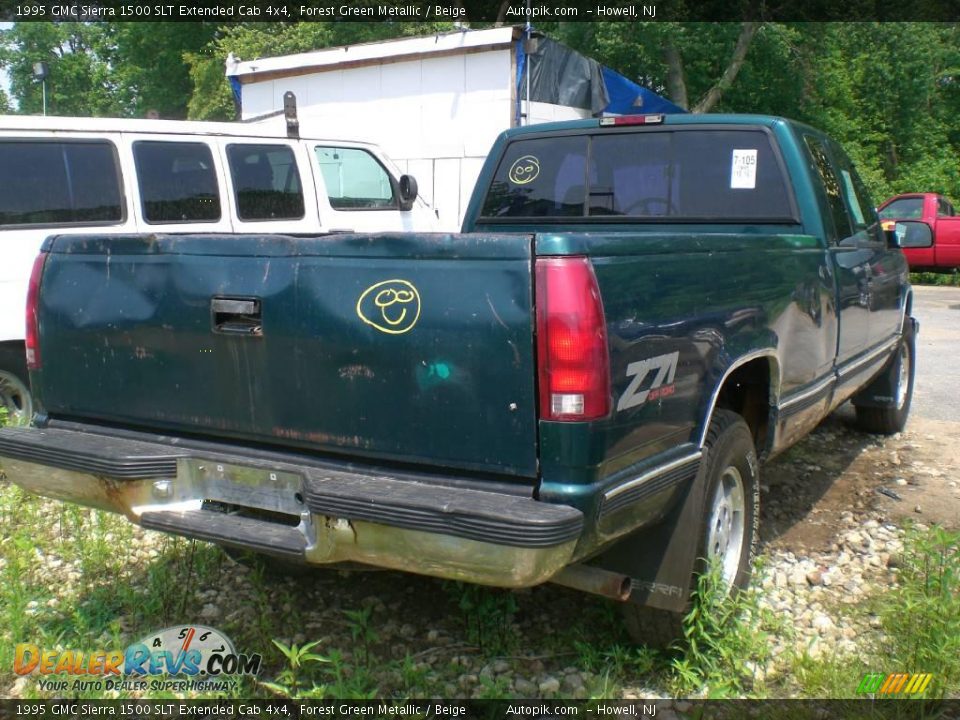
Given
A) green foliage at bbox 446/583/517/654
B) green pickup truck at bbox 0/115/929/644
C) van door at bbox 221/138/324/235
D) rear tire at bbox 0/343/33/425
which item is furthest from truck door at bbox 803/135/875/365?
rear tire at bbox 0/343/33/425

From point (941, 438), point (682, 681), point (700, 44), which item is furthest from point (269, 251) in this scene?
point (700, 44)

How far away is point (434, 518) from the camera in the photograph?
2.40 metres

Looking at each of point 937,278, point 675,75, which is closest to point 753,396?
point 937,278

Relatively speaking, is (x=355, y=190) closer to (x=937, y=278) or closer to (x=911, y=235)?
(x=911, y=235)

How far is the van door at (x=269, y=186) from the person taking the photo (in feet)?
22.2

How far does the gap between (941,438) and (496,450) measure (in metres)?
4.88

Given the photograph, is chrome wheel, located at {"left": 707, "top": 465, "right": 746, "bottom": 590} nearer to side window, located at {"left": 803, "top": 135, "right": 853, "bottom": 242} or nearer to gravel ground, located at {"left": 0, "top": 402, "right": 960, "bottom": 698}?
gravel ground, located at {"left": 0, "top": 402, "right": 960, "bottom": 698}

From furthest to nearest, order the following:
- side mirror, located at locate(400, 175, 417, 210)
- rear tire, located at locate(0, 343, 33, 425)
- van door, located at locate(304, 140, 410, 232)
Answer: side mirror, located at locate(400, 175, 417, 210), van door, located at locate(304, 140, 410, 232), rear tire, located at locate(0, 343, 33, 425)

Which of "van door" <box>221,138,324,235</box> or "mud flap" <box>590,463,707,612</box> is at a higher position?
"van door" <box>221,138,324,235</box>

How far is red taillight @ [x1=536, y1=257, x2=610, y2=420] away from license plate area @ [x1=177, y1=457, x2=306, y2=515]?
33.0 inches

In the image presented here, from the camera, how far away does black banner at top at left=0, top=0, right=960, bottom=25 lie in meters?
19.3

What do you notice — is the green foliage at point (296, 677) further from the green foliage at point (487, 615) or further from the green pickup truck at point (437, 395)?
the green foliage at point (487, 615)

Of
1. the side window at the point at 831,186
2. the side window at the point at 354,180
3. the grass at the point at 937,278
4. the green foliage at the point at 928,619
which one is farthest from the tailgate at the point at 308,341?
the grass at the point at 937,278

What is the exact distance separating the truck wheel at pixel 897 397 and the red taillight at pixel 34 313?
499 centimetres
